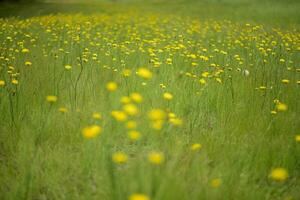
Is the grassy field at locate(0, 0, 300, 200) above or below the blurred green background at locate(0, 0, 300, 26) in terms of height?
below

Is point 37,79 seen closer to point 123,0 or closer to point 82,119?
point 82,119

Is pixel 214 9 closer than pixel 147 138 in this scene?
No

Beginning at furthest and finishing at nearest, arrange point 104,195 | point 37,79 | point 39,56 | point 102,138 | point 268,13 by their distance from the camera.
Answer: point 268,13, point 39,56, point 37,79, point 102,138, point 104,195

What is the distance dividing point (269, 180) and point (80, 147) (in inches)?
62.2

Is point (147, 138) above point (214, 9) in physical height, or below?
below

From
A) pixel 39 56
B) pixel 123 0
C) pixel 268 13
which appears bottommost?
pixel 39 56

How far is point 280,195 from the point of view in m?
2.04

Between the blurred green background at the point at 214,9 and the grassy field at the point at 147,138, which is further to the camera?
the blurred green background at the point at 214,9

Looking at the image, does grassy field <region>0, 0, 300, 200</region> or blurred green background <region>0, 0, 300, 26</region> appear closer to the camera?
grassy field <region>0, 0, 300, 200</region>

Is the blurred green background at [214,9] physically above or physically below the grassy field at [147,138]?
above

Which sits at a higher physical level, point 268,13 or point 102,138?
point 268,13

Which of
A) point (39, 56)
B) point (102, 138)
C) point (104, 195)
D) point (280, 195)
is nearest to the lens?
point (104, 195)

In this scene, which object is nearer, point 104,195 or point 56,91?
point 104,195

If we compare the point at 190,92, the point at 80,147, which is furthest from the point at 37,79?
the point at 190,92
